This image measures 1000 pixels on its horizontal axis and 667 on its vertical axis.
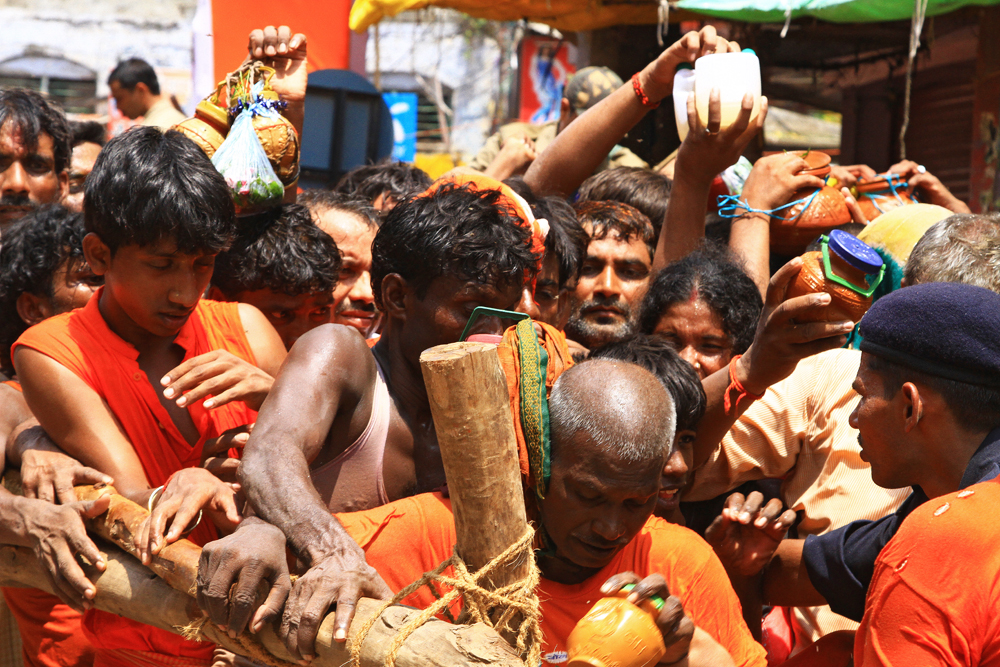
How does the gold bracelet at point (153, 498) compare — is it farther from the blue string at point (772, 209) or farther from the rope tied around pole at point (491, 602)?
the blue string at point (772, 209)

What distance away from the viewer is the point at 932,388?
6.45 feet

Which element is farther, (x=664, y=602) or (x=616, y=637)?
(x=664, y=602)

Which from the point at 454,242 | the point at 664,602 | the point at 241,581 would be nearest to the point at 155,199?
the point at 454,242

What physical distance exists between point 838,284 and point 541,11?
5.46m

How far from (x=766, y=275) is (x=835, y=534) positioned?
1376 mm

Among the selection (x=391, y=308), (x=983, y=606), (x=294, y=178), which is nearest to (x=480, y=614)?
(x=983, y=606)

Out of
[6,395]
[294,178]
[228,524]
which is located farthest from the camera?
[294,178]

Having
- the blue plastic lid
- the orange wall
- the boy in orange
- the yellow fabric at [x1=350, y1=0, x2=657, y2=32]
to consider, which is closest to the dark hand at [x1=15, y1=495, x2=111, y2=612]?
the boy in orange

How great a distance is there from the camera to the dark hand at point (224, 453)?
2400 mm

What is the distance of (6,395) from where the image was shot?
279 centimetres

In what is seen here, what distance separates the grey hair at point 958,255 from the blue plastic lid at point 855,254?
0.16 metres

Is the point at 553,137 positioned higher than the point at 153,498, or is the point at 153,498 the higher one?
the point at 553,137

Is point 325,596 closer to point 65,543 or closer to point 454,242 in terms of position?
point 65,543

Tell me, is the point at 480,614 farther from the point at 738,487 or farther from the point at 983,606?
the point at 738,487
